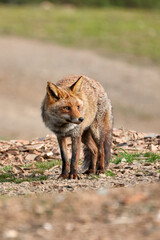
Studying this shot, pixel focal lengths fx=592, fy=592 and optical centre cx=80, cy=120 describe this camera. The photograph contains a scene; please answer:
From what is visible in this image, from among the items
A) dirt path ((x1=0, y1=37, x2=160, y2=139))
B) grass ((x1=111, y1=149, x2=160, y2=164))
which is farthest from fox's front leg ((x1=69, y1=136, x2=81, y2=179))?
dirt path ((x1=0, y1=37, x2=160, y2=139))

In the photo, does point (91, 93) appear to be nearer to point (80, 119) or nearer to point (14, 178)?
point (80, 119)

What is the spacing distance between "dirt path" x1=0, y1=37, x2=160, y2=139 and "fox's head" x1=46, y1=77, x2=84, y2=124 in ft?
30.6

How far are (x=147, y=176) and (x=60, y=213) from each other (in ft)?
8.99

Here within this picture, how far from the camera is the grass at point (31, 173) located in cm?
901

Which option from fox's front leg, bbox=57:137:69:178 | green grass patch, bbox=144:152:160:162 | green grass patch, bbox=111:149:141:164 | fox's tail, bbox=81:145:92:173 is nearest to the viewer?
fox's front leg, bbox=57:137:69:178

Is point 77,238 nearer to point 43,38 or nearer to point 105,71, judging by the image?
point 105,71

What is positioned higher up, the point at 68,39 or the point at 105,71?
the point at 68,39

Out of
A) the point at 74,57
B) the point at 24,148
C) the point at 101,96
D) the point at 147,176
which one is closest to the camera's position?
the point at 147,176

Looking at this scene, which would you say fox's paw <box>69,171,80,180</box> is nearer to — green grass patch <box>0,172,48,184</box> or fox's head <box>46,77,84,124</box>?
green grass patch <box>0,172,48,184</box>

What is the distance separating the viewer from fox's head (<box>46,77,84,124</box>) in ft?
27.4

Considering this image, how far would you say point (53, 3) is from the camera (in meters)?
37.6

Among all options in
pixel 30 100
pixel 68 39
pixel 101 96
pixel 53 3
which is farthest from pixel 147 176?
pixel 53 3

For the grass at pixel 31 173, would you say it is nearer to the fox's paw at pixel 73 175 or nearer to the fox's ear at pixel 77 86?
the fox's paw at pixel 73 175

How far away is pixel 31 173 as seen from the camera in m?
9.59
